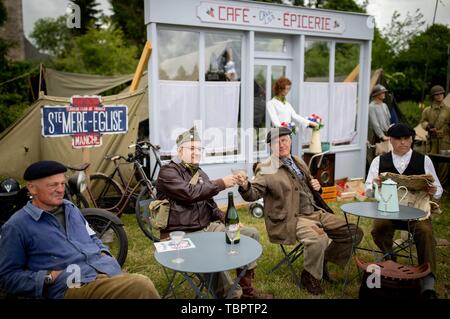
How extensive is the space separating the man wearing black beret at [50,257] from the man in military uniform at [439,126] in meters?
6.65

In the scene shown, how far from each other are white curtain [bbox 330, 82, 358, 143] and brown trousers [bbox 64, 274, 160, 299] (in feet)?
18.8

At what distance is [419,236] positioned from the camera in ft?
11.2

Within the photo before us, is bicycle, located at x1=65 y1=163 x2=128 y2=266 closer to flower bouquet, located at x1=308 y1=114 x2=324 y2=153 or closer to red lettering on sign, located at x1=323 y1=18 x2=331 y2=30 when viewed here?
flower bouquet, located at x1=308 y1=114 x2=324 y2=153

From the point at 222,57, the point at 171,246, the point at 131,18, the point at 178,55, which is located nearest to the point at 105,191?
the point at 178,55

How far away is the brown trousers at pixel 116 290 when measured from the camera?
7.13ft

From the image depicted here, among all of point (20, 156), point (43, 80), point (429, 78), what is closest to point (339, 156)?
point (20, 156)

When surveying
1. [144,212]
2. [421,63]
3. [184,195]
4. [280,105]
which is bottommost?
[144,212]

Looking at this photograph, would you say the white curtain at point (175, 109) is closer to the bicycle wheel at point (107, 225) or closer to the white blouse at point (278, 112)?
the white blouse at point (278, 112)

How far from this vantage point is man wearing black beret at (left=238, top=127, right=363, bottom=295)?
10.7ft

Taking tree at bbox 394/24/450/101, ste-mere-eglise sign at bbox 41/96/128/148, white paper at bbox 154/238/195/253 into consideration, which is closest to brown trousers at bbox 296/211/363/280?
white paper at bbox 154/238/195/253

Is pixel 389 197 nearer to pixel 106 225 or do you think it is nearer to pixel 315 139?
pixel 106 225

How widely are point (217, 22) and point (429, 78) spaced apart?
1203 cm

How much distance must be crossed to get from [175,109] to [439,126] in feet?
16.1

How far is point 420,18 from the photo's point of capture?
12695mm
